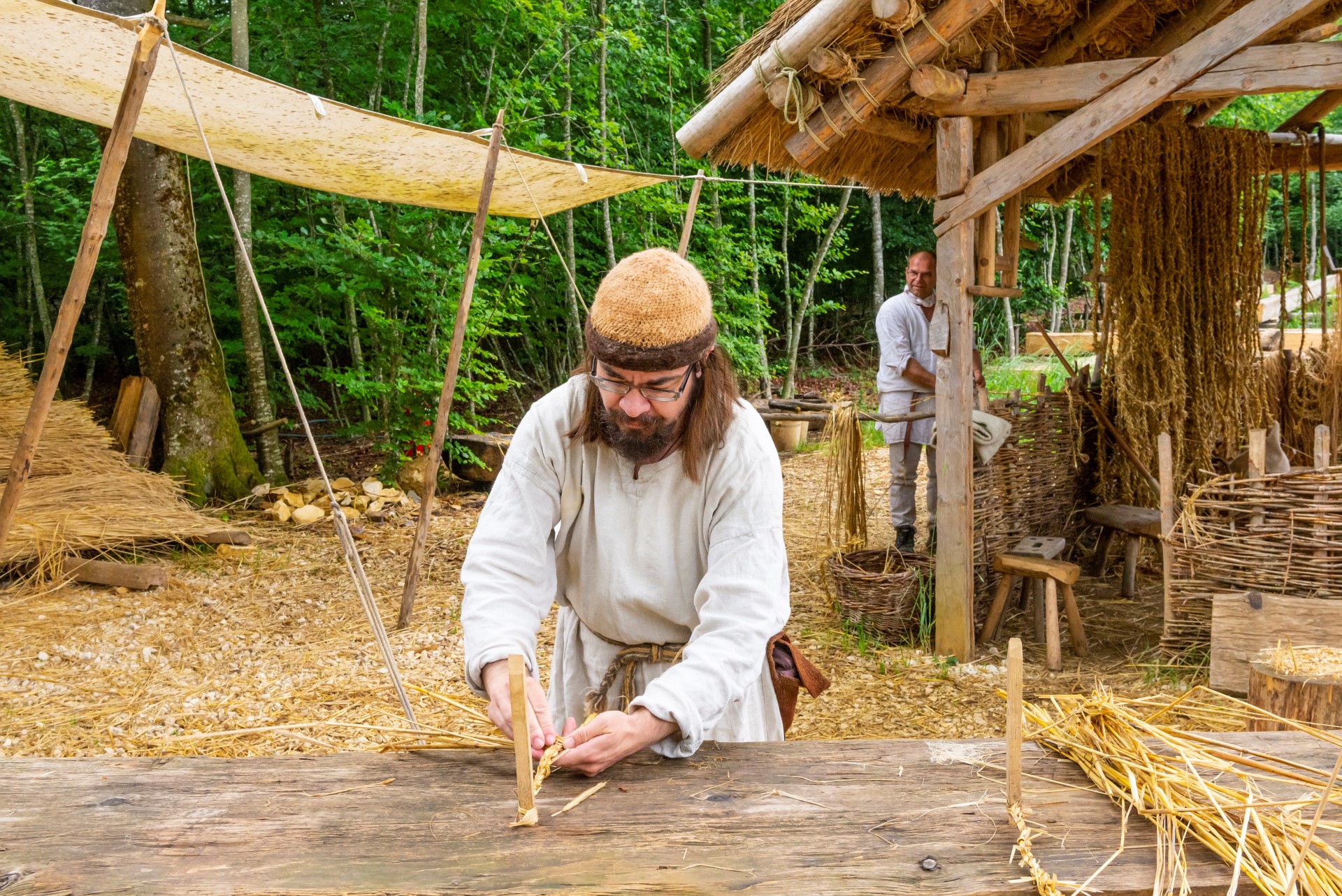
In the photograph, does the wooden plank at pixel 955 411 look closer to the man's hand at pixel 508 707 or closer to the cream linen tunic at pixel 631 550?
the cream linen tunic at pixel 631 550

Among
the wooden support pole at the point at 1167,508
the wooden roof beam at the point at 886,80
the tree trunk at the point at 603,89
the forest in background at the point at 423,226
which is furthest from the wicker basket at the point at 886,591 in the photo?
the tree trunk at the point at 603,89

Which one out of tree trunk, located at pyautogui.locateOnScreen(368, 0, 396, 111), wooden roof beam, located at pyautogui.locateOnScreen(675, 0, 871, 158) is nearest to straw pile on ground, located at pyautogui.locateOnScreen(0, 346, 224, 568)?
tree trunk, located at pyautogui.locateOnScreen(368, 0, 396, 111)

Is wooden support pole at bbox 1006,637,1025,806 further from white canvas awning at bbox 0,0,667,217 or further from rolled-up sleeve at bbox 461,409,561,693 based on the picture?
white canvas awning at bbox 0,0,667,217

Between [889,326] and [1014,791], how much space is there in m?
4.71

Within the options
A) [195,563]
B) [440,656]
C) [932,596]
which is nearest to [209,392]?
[195,563]

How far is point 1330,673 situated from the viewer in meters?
2.33

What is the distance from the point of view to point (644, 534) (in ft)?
6.21

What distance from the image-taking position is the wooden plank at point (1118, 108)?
148 inches

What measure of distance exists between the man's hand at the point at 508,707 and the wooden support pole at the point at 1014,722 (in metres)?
0.74

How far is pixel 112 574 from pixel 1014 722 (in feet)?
19.5

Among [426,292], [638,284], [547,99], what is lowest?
[638,284]

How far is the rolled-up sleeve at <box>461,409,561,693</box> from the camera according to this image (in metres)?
1.79

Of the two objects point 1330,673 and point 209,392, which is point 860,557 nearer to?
point 1330,673

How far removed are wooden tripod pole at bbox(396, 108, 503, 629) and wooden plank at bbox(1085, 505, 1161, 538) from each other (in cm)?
393
